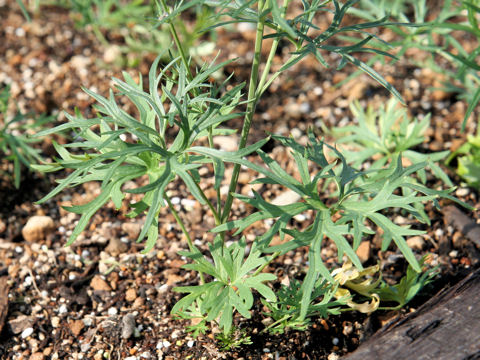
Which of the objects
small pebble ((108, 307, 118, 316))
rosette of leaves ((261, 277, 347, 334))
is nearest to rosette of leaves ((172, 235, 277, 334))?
rosette of leaves ((261, 277, 347, 334))

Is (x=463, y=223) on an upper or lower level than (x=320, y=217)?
lower

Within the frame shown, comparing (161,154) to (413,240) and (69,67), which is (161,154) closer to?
(413,240)

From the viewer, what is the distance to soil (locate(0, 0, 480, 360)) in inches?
68.9

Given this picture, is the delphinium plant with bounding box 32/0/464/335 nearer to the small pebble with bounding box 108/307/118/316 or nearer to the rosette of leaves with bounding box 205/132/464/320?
the rosette of leaves with bounding box 205/132/464/320

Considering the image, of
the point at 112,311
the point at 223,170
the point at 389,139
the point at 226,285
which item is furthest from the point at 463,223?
the point at 112,311

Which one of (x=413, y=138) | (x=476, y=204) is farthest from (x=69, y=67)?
(x=476, y=204)

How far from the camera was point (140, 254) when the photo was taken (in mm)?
2068

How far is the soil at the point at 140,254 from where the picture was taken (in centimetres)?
175

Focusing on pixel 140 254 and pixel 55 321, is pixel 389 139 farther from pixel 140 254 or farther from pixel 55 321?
pixel 55 321

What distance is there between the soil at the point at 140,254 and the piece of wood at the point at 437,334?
278mm

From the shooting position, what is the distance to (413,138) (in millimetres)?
2043

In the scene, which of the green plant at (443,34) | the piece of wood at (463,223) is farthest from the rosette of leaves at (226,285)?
the piece of wood at (463,223)

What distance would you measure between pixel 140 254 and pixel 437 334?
3.64 feet

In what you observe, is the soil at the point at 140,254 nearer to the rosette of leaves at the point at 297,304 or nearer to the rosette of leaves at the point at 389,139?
the rosette of leaves at the point at 297,304
